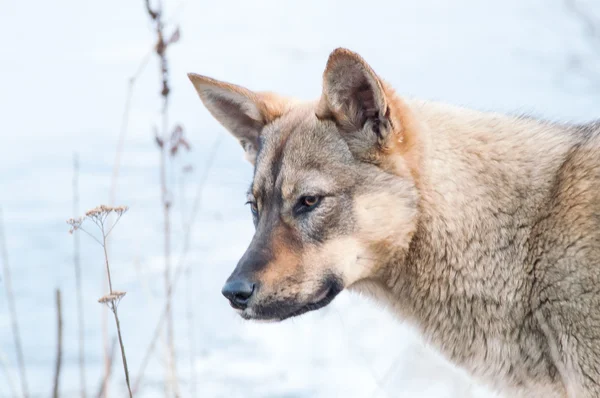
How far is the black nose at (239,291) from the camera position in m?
3.41

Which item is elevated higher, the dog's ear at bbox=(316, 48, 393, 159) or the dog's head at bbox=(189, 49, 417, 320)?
the dog's ear at bbox=(316, 48, 393, 159)

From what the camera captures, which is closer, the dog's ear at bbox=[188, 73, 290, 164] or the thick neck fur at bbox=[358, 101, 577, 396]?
the thick neck fur at bbox=[358, 101, 577, 396]

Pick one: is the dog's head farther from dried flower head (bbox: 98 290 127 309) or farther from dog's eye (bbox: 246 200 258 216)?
dried flower head (bbox: 98 290 127 309)

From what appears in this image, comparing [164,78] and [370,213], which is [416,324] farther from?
[164,78]

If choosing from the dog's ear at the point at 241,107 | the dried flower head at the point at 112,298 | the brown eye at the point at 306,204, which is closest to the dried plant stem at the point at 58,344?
the dried flower head at the point at 112,298

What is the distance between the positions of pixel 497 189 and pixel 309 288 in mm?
955

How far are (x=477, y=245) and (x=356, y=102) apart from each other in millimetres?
854

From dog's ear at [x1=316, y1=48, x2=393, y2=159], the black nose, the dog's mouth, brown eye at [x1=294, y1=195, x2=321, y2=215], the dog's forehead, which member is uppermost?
dog's ear at [x1=316, y1=48, x2=393, y2=159]

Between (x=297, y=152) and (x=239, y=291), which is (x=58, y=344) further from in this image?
(x=297, y=152)

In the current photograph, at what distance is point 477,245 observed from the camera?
11.8ft

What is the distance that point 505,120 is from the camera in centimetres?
392

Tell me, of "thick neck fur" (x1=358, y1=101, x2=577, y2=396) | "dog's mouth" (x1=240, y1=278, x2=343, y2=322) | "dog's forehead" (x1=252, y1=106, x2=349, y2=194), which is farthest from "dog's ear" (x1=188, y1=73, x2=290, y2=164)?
"dog's mouth" (x1=240, y1=278, x2=343, y2=322)

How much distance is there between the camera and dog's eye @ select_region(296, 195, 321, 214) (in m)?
3.65

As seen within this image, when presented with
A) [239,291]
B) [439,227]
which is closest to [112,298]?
[239,291]
